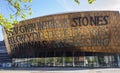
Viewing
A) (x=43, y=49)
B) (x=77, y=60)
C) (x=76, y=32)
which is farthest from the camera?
(x=43, y=49)

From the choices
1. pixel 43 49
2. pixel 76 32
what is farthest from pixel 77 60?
pixel 43 49

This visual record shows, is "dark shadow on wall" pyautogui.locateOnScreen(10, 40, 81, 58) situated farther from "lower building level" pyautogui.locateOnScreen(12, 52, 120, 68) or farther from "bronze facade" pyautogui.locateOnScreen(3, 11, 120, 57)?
"lower building level" pyautogui.locateOnScreen(12, 52, 120, 68)

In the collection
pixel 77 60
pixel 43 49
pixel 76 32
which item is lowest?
pixel 77 60

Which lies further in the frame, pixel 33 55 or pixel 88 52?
pixel 33 55

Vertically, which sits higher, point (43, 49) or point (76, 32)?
point (76, 32)

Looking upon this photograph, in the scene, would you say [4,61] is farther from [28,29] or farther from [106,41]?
[106,41]

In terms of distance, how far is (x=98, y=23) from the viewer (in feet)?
184

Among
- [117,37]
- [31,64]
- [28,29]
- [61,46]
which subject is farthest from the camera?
[31,64]

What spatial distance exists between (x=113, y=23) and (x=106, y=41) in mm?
3579

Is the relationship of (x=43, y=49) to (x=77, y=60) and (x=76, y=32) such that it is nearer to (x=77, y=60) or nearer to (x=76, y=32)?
(x=77, y=60)

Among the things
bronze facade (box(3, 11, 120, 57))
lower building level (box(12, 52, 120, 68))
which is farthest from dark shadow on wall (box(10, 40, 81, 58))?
lower building level (box(12, 52, 120, 68))

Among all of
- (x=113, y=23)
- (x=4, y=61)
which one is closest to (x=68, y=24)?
(x=113, y=23)

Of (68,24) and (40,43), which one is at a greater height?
(68,24)

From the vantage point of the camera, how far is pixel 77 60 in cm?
6075
